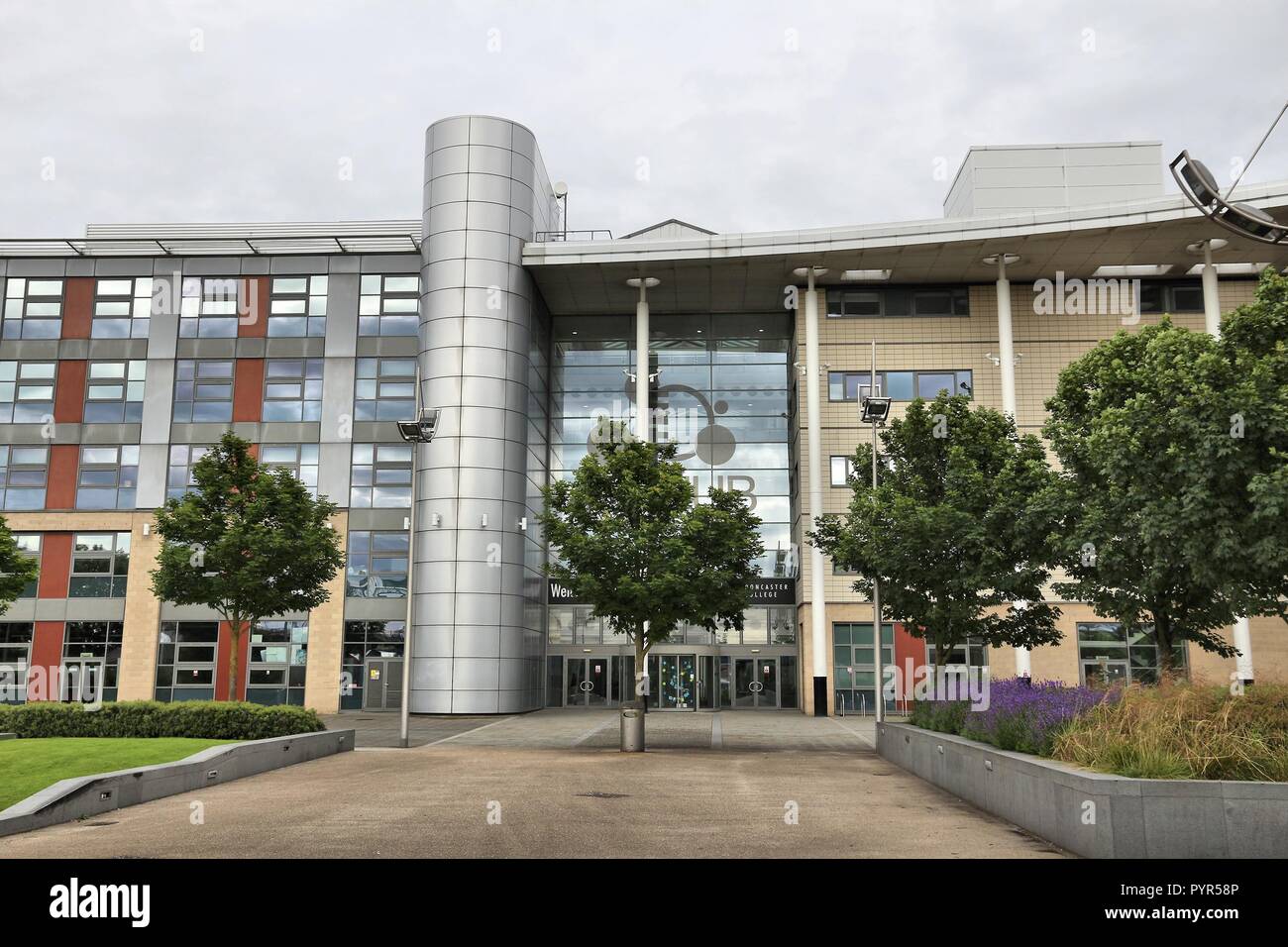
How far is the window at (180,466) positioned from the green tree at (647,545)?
20341mm

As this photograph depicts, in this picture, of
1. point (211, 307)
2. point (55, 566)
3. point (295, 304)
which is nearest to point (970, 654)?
point (295, 304)

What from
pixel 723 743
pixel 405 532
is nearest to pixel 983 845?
pixel 723 743

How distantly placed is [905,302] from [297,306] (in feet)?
77.8

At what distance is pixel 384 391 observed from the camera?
40.0 metres

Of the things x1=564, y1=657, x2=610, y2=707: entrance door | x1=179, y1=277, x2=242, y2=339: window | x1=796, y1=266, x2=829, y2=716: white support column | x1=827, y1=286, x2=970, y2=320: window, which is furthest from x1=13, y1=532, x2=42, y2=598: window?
x1=827, y1=286, x2=970, y2=320: window

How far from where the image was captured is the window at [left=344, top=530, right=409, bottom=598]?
38.9 metres

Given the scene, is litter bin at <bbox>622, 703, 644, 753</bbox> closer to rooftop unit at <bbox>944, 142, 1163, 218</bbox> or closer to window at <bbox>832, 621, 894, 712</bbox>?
window at <bbox>832, 621, 894, 712</bbox>

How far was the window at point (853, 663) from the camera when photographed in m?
37.6

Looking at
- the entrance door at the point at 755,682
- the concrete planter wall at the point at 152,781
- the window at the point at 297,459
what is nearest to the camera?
the concrete planter wall at the point at 152,781

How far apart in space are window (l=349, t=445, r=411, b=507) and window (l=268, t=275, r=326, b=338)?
5.37 metres

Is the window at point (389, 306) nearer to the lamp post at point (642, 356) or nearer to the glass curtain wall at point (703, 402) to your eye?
the glass curtain wall at point (703, 402)

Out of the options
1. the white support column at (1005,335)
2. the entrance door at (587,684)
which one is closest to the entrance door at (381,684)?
the entrance door at (587,684)
